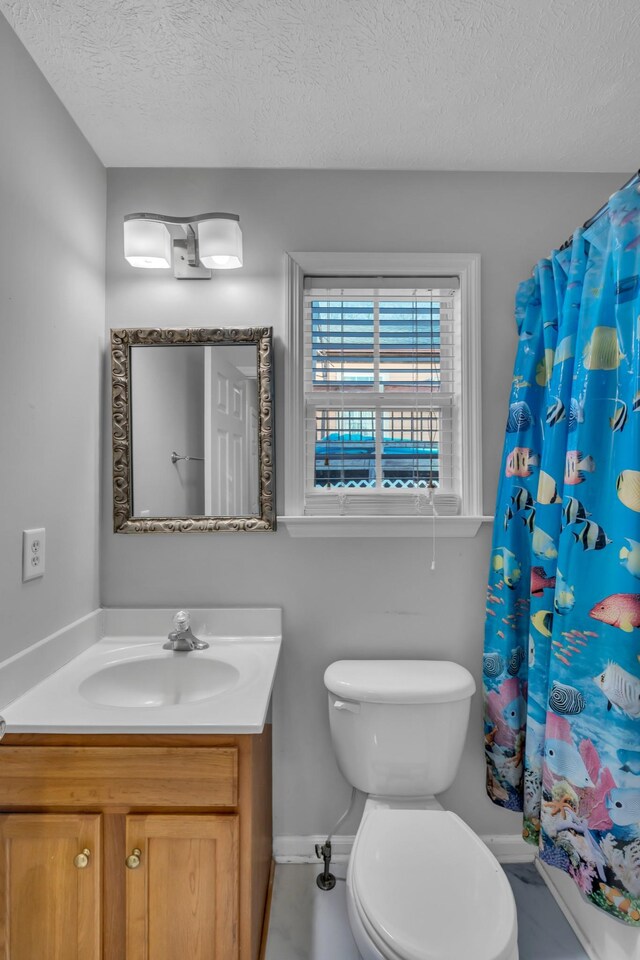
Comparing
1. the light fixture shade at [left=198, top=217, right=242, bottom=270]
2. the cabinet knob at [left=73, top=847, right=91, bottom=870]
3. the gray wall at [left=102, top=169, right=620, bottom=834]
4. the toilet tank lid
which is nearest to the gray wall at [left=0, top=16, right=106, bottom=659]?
the gray wall at [left=102, top=169, right=620, bottom=834]

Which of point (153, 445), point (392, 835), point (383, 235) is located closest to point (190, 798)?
point (392, 835)

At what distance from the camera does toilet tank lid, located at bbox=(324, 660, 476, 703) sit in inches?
60.2

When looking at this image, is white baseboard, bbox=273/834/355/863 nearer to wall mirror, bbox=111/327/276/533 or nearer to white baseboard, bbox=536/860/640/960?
white baseboard, bbox=536/860/640/960

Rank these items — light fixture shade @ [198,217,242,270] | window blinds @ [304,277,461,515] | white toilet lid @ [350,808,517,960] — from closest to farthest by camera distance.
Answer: white toilet lid @ [350,808,517,960]
light fixture shade @ [198,217,242,270]
window blinds @ [304,277,461,515]

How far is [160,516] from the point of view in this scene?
1770 millimetres

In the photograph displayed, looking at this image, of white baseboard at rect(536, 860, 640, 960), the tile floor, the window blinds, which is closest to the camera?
white baseboard at rect(536, 860, 640, 960)

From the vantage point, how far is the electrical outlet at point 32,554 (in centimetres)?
134

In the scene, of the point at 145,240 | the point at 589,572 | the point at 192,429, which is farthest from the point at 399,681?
the point at 145,240

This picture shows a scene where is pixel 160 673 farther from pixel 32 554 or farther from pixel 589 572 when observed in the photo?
pixel 589 572

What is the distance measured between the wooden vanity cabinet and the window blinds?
0.92 m

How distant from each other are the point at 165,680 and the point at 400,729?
72 centimetres

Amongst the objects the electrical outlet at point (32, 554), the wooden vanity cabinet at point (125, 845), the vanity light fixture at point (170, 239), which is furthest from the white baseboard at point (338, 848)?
the vanity light fixture at point (170, 239)

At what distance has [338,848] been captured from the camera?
1.80m

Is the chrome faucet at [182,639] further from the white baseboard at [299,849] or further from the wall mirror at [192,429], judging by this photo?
the white baseboard at [299,849]
